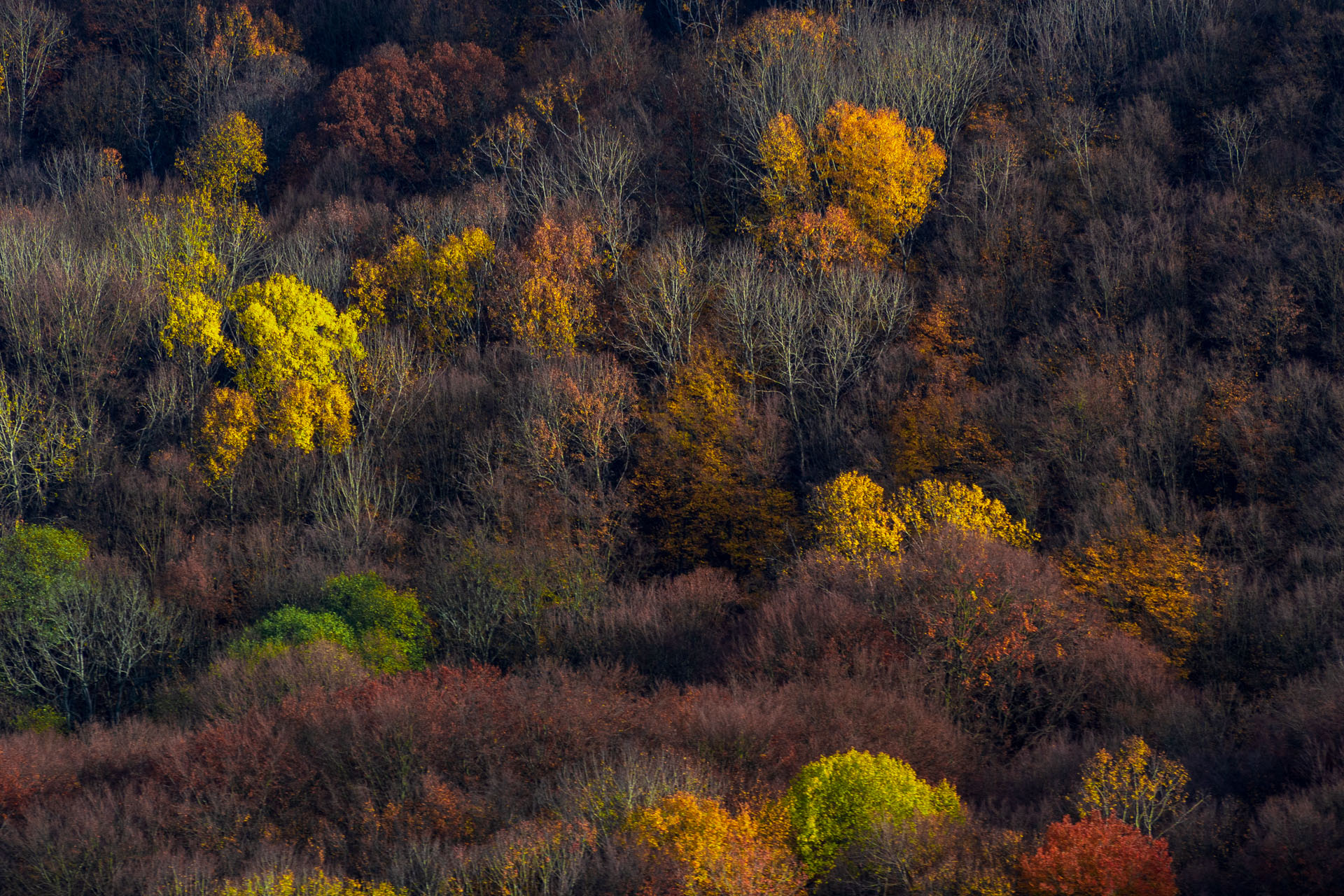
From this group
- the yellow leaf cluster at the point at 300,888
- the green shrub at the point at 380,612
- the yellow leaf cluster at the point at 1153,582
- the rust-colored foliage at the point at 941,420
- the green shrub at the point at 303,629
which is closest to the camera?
the yellow leaf cluster at the point at 300,888

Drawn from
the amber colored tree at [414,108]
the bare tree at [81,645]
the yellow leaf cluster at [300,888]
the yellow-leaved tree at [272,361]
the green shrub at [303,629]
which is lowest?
the bare tree at [81,645]

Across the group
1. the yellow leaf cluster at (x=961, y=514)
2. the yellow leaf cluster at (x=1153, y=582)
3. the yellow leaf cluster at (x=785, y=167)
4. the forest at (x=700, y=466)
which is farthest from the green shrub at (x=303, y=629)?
the yellow leaf cluster at (x=785, y=167)

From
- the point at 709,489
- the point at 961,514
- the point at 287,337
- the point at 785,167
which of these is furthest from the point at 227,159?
the point at 961,514

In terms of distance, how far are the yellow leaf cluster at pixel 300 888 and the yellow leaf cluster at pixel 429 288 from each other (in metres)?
46.6

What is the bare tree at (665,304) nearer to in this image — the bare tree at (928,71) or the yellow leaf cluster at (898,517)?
the bare tree at (928,71)

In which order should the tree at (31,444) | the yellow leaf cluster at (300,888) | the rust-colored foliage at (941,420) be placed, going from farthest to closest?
the tree at (31,444), the rust-colored foliage at (941,420), the yellow leaf cluster at (300,888)

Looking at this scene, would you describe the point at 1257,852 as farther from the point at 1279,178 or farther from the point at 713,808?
the point at 1279,178

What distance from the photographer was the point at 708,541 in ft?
200

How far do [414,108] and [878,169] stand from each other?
36505 millimetres

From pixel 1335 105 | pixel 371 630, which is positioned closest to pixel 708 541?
pixel 371 630

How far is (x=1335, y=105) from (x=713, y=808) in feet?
184

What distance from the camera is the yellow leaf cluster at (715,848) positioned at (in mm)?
27234

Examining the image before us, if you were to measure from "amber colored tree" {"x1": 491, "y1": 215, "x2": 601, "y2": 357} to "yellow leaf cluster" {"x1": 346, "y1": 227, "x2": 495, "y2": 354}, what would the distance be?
2357mm

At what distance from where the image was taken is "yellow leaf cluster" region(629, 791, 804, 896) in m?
27.2
